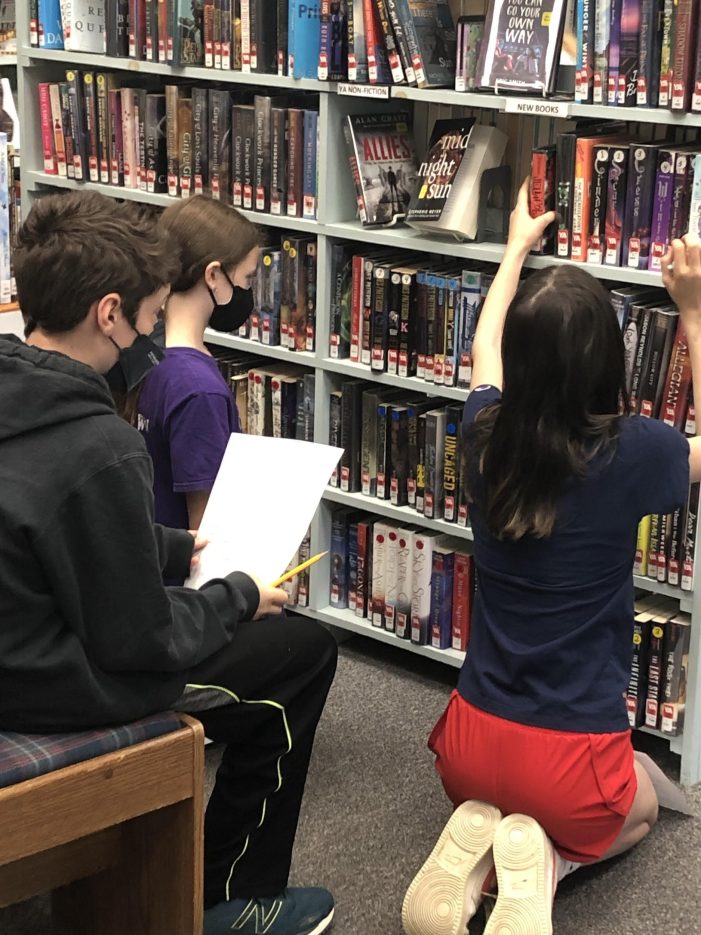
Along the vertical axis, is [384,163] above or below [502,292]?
above

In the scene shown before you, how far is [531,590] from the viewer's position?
2186 mm

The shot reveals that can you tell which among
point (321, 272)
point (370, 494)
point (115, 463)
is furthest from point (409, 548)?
point (115, 463)

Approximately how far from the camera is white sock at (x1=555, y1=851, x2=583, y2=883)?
2283mm

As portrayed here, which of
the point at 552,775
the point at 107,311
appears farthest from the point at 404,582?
the point at 107,311

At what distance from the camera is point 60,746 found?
1794mm

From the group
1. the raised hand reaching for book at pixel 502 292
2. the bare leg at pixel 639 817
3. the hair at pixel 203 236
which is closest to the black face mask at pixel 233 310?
the hair at pixel 203 236

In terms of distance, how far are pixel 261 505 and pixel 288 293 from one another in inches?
47.1

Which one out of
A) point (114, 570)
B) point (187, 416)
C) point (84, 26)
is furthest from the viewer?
point (84, 26)

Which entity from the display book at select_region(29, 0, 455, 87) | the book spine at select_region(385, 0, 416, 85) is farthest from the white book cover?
the book spine at select_region(385, 0, 416, 85)

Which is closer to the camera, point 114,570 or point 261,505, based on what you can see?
point 114,570

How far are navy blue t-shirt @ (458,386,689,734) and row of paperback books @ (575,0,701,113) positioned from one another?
2.33 feet

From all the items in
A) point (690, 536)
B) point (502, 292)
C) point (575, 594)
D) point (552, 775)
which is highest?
point (502, 292)

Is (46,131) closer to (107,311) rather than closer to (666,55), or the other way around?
(666,55)

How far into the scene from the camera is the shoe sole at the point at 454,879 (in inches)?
84.0
